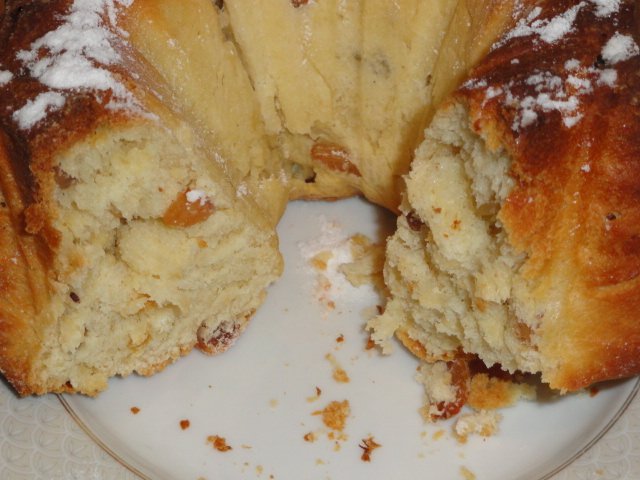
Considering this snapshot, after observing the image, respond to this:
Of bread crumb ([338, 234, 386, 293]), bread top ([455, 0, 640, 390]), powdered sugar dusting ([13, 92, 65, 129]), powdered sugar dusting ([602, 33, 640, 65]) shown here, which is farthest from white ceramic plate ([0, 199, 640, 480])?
powdered sugar dusting ([602, 33, 640, 65])

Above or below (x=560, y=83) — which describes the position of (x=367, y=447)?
below

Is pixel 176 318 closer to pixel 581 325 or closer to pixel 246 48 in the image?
pixel 246 48

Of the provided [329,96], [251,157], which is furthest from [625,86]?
[251,157]

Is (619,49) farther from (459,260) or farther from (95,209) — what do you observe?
(95,209)

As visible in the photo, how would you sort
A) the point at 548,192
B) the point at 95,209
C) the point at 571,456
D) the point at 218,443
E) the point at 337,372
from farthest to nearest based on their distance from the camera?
the point at 337,372
the point at 218,443
the point at 571,456
the point at 95,209
the point at 548,192

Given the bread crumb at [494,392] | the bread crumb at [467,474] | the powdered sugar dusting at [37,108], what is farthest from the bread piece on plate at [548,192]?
the powdered sugar dusting at [37,108]

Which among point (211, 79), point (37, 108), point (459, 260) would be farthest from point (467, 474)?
point (37, 108)

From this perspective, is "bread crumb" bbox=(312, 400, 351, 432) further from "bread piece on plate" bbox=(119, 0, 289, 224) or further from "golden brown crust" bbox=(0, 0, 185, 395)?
"golden brown crust" bbox=(0, 0, 185, 395)
